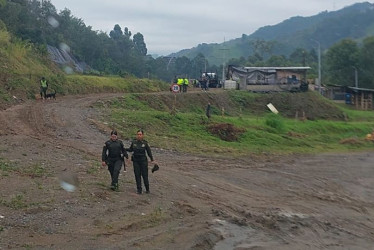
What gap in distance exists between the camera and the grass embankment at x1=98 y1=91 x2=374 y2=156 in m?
25.8

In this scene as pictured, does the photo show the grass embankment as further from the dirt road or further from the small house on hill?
the small house on hill

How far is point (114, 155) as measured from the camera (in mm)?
13555

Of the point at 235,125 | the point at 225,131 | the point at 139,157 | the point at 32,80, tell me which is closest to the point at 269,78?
the point at 235,125

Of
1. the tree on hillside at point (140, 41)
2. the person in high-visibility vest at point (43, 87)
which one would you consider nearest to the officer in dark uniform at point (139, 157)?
the person in high-visibility vest at point (43, 87)

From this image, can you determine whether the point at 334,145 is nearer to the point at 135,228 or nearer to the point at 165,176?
the point at 165,176

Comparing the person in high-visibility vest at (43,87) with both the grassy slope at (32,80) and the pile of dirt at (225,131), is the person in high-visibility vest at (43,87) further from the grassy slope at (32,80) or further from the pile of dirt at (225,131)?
the pile of dirt at (225,131)

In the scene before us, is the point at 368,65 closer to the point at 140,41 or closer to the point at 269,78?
the point at 269,78

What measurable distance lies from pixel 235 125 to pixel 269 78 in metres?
28.7

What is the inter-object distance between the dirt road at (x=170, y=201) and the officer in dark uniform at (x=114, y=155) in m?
0.49

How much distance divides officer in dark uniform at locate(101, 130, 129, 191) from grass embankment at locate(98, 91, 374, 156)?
9.65 meters

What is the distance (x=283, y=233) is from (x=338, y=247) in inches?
47.9

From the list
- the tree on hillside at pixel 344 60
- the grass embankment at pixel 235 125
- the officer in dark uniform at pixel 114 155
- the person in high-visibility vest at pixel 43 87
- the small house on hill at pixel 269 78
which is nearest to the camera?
the officer in dark uniform at pixel 114 155

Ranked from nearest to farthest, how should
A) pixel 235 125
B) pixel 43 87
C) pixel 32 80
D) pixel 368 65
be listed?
pixel 235 125
pixel 43 87
pixel 32 80
pixel 368 65

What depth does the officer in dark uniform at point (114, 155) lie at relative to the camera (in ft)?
44.2
